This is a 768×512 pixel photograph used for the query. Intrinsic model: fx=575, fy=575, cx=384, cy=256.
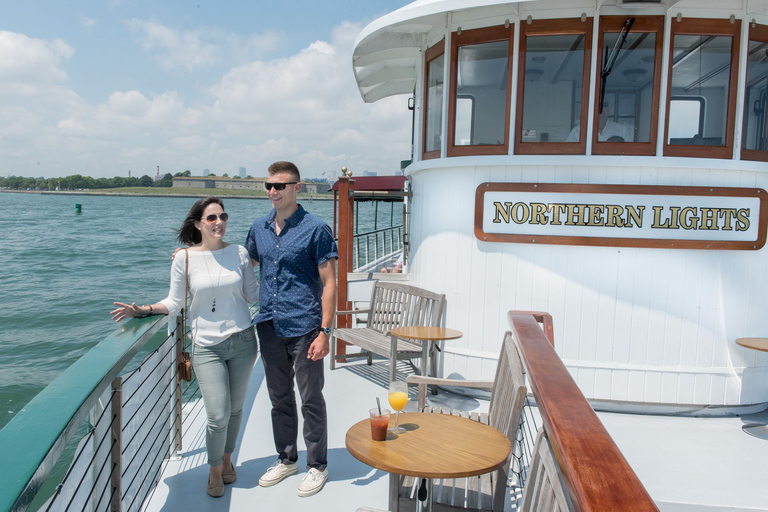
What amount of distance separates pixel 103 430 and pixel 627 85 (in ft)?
13.5

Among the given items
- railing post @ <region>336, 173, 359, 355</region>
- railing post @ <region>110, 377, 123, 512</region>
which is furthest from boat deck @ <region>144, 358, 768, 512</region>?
railing post @ <region>336, 173, 359, 355</region>

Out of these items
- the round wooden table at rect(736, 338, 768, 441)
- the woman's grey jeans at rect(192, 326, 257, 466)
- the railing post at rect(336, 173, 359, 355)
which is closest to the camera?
the woman's grey jeans at rect(192, 326, 257, 466)

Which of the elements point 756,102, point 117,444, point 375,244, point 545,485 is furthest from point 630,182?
point 375,244

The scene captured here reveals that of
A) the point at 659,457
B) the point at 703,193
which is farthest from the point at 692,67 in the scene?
the point at 659,457

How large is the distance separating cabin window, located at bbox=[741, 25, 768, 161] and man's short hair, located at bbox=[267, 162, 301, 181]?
11.1 feet

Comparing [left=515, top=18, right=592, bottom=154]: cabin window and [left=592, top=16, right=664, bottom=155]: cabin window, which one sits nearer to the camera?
[left=592, top=16, right=664, bottom=155]: cabin window

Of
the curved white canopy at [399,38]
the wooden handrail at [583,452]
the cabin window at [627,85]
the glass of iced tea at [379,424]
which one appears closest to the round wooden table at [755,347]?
the cabin window at [627,85]

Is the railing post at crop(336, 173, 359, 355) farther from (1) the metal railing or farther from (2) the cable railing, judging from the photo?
(2) the cable railing

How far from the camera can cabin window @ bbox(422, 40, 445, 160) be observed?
16.4ft

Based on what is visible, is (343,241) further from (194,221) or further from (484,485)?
(484,485)

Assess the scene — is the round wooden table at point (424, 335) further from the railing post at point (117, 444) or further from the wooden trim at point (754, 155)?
the wooden trim at point (754, 155)

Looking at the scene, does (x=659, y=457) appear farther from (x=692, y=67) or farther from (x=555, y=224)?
(x=692, y=67)

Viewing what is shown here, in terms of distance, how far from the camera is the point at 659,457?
3734 mm

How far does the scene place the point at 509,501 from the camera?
3145 millimetres
